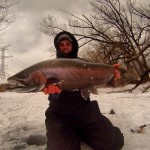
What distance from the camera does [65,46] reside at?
4.28 meters

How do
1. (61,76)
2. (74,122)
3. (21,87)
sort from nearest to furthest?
(21,87)
(61,76)
(74,122)

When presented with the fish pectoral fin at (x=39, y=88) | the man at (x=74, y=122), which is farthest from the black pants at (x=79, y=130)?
the fish pectoral fin at (x=39, y=88)

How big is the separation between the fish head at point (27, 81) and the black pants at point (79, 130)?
28.9 inches

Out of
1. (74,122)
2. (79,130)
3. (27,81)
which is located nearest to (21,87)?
(27,81)

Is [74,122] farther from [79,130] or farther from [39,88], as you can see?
[39,88]

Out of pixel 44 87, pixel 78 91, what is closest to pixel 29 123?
pixel 78 91

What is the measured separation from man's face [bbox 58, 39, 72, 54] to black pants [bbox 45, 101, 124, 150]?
2.48 feet

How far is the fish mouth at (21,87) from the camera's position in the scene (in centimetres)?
345

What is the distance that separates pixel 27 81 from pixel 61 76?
391mm

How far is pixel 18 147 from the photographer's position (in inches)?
183

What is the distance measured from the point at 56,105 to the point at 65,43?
2.80 feet

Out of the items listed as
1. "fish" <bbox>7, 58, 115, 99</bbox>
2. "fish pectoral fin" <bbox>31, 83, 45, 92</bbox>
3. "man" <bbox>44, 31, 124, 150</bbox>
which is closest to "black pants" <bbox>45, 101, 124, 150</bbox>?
"man" <bbox>44, 31, 124, 150</bbox>

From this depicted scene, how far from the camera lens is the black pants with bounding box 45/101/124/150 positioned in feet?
12.8

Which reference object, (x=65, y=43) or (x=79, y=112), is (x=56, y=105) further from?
(x=65, y=43)
